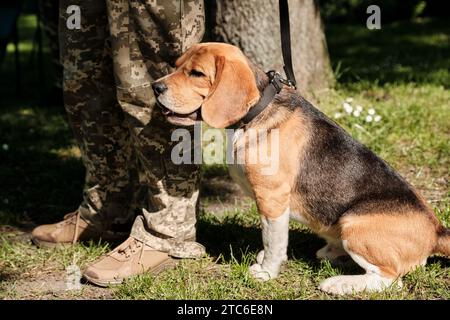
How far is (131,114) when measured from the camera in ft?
13.1

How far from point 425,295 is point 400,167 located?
2.18 meters

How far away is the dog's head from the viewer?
3.75 m

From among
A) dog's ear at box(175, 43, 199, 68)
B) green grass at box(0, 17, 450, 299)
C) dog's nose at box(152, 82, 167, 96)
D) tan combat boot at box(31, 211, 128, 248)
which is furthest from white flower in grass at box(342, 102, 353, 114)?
dog's nose at box(152, 82, 167, 96)

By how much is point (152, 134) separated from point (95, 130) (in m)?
0.62

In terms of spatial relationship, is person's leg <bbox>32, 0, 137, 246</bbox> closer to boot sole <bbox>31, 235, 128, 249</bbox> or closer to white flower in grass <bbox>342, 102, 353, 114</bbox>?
boot sole <bbox>31, 235, 128, 249</bbox>

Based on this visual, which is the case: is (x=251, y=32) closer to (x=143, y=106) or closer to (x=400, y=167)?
(x=400, y=167)

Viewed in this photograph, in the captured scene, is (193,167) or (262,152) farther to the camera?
(193,167)

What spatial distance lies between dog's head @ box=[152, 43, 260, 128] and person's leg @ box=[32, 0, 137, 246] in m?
0.68

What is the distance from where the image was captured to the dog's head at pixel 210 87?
148 inches

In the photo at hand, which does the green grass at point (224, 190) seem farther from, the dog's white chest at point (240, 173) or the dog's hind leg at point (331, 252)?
the dog's white chest at point (240, 173)

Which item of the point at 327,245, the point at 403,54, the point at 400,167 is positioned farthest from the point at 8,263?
the point at 403,54

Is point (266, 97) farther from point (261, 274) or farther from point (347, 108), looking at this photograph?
point (347, 108)

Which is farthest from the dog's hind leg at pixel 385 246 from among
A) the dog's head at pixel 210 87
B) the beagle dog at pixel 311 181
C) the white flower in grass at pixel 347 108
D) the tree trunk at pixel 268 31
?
the tree trunk at pixel 268 31
